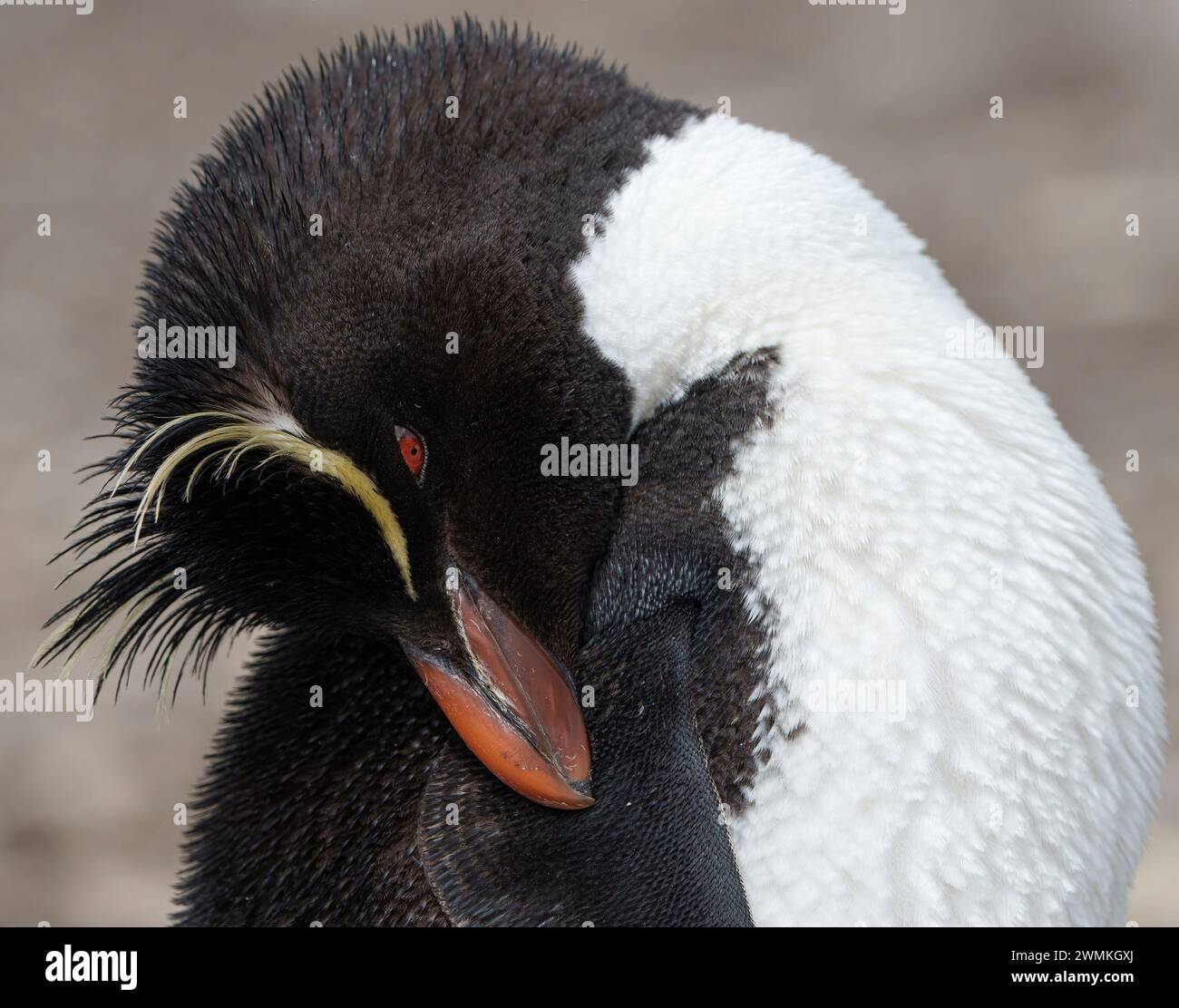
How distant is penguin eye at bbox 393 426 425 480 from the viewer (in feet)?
4.91

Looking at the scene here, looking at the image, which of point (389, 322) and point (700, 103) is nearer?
point (389, 322)

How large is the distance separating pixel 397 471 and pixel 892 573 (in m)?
0.51

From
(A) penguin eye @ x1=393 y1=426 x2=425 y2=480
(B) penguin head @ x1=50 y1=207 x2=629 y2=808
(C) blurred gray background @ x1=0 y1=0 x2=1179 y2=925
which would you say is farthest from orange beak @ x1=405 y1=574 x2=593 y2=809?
(C) blurred gray background @ x1=0 y1=0 x2=1179 y2=925

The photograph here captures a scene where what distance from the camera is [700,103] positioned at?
6285 millimetres

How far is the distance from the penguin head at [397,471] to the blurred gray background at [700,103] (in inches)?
88.0

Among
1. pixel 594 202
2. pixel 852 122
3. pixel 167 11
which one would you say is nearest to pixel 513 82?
pixel 594 202

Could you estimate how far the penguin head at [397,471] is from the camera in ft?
4.82

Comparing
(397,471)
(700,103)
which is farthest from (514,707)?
(700,103)

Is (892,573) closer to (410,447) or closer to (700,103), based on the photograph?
(410,447)

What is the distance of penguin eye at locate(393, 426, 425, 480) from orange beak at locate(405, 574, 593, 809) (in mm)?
136

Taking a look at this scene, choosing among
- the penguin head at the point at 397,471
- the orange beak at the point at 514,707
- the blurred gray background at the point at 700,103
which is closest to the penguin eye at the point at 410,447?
the penguin head at the point at 397,471

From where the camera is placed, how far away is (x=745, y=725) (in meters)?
1.44

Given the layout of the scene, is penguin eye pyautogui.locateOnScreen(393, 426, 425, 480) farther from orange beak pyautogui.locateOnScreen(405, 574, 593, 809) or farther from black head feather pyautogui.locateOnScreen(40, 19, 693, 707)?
orange beak pyautogui.locateOnScreen(405, 574, 593, 809)

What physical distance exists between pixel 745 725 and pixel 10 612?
3.48 metres
